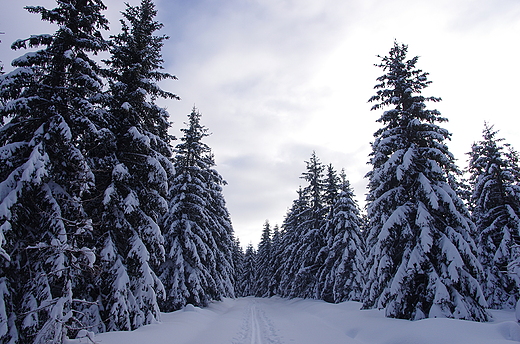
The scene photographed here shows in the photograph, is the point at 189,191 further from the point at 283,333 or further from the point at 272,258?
the point at 272,258

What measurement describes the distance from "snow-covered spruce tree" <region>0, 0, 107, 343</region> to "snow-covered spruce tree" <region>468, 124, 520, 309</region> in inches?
955

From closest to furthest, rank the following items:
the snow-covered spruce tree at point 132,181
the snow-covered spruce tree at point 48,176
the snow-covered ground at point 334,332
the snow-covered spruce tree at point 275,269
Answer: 1. the snow-covered spruce tree at point 48,176
2. the snow-covered ground at point 334,332
3. the snow-covered spruce tree at point 132,181
4. the snow-covered spruce tree at point 275,269

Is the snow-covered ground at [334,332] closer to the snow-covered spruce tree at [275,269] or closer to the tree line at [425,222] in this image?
the tree line at [425,222]

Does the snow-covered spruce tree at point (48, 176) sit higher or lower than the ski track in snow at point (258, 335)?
higher

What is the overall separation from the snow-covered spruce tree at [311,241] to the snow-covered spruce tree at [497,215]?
Answer: 13.0 m

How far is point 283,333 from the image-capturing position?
1196cm

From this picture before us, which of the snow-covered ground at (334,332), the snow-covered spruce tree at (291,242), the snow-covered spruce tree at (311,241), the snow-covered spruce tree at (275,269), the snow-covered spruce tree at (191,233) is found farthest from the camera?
the snow-covered spruce tree at (275,269)

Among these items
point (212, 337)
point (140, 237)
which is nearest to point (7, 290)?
point (140, 237)

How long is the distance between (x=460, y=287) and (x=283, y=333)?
26.0 ft

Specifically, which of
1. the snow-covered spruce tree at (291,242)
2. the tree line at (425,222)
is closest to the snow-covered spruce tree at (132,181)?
the tree line at (425,222)

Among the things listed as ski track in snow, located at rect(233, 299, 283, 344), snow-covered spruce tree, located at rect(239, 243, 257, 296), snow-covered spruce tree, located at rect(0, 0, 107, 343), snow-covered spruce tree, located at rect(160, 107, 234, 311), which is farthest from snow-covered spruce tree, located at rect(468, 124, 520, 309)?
snow-covered spruce tree, located at rect(239, 243, 257, 296)

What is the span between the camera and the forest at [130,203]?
7.43 metres

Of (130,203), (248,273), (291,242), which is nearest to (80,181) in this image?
(130,203)

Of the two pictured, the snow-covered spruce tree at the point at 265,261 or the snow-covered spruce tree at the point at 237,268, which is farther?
the snow-covered spruce tree at the point at 265,261
